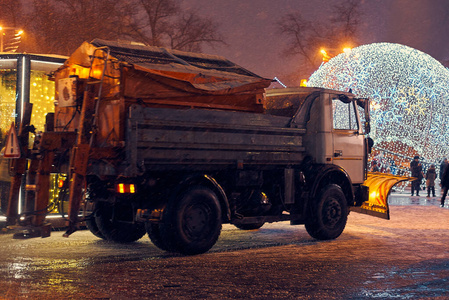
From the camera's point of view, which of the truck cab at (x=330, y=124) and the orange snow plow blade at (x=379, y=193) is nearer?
the truck cab at (x=330, y=124)

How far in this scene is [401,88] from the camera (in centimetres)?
2339

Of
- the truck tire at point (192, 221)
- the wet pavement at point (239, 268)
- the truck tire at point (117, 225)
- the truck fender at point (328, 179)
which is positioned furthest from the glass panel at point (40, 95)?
the truck fender at point (328, 179)

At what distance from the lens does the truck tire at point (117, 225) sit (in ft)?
32.0

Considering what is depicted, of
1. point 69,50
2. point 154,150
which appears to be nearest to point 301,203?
point 154,150

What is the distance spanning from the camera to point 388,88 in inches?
931

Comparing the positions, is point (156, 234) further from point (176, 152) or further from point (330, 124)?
point (330, 124)

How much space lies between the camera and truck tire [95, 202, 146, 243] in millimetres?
9758

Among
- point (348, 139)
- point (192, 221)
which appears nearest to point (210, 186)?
point (192, 221)

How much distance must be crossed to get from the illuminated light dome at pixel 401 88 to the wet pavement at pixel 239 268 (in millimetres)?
11948

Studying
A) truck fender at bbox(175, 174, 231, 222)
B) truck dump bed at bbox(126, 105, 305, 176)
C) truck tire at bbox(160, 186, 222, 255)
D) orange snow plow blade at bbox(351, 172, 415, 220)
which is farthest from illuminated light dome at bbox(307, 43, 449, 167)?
truck tire at bbox(160, 186, 222, 255)

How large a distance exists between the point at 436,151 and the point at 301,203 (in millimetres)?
14178

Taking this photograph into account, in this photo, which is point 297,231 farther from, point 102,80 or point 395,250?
point 102,80

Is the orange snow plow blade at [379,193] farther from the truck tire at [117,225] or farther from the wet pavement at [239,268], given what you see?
the truck tire at [117,225]

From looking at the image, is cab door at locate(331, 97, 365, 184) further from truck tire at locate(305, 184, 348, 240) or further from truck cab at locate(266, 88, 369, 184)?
truck tire at locate(305, 184, 348, 240)
